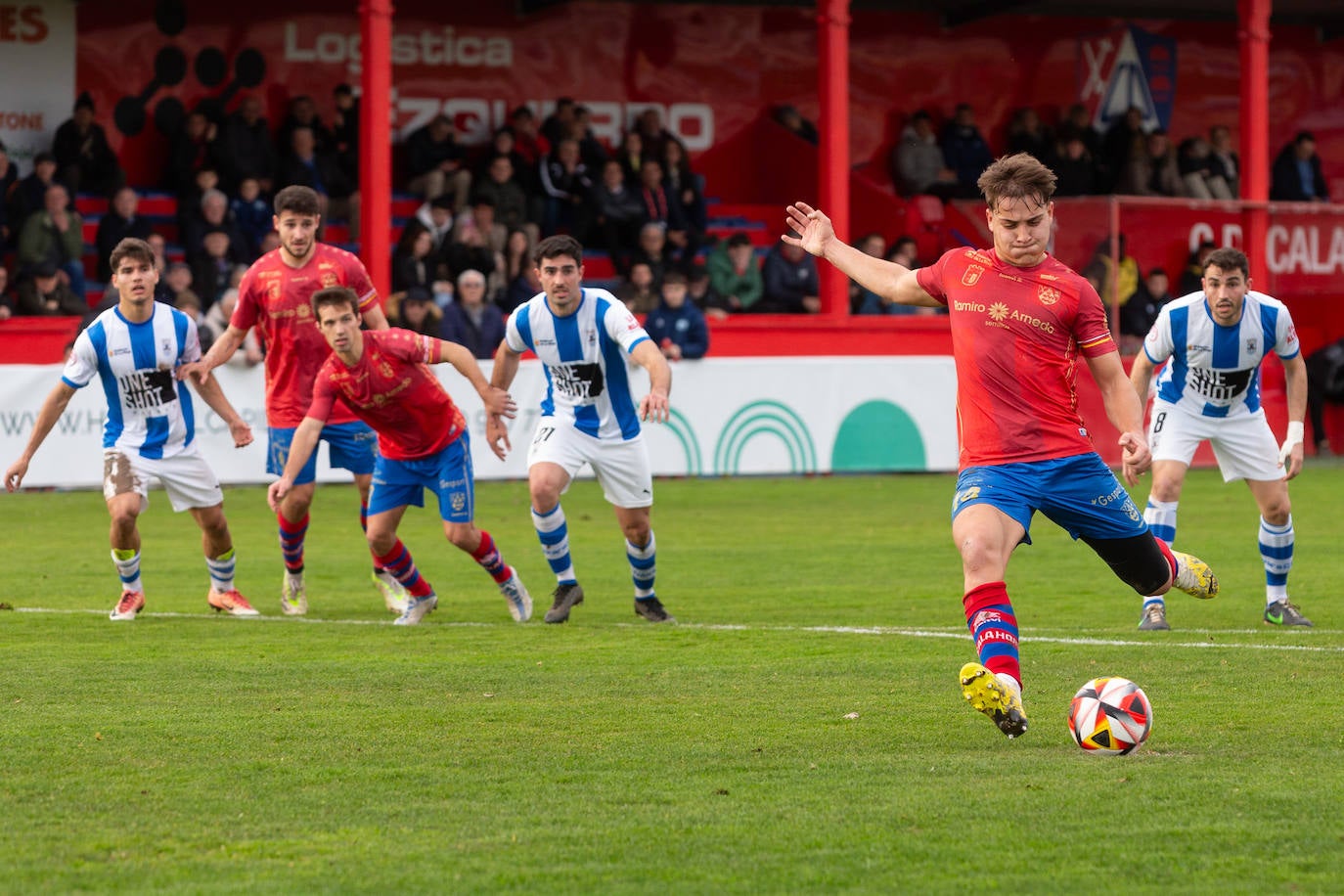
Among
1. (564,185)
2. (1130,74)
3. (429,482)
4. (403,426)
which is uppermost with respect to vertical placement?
(1130,74)

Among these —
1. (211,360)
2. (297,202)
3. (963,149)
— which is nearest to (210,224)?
(297,202)

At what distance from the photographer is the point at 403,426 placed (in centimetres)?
975

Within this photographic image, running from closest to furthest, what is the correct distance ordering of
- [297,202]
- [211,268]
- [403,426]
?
[403,426]
[297,202]
[211,268]

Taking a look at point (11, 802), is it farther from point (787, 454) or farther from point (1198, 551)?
point (787, 454)

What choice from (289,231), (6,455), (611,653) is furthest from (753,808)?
(6,455)

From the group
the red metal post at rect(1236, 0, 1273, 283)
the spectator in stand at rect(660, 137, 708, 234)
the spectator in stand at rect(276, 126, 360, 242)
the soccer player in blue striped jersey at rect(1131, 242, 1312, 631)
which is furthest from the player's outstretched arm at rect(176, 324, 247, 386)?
the red metal post at rect(1236, 0, 1273, 283)

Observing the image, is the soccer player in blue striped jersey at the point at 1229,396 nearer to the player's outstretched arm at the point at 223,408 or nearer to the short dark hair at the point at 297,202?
the short dark hair at the point at 297,202

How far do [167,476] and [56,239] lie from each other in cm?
966

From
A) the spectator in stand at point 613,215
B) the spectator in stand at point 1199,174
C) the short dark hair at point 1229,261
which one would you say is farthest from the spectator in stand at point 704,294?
the short dark hair at point 1229,261

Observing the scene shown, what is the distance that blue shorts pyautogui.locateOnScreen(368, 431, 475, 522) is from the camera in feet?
32.1

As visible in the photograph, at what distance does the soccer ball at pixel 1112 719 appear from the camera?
6.16 meters

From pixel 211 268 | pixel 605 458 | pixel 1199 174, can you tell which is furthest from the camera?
pixel 1199 174

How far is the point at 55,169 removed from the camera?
66.5ft

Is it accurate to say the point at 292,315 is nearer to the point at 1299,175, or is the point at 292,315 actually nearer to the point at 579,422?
the point at 579,422
